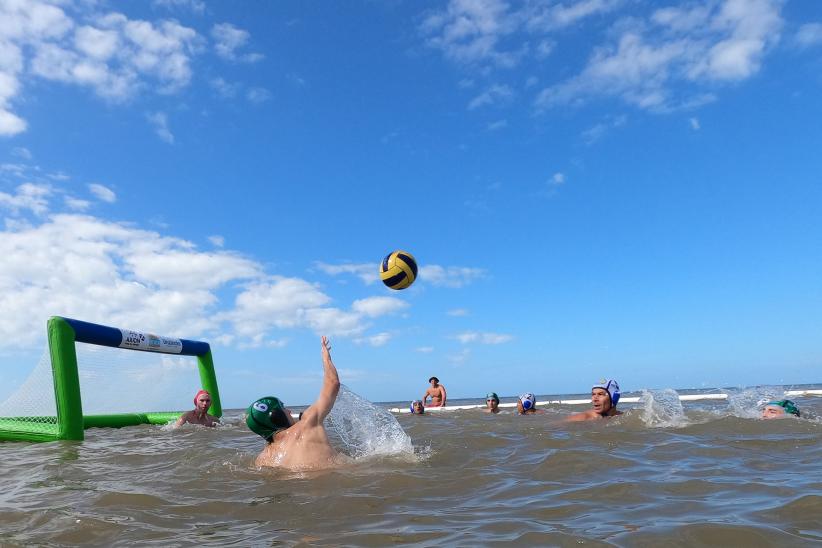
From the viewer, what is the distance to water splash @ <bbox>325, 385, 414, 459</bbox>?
7637 mm

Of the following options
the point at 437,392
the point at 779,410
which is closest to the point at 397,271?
the point at 779,410

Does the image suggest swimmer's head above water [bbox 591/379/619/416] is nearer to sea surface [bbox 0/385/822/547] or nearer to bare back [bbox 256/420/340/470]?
sea surface [bbox 0/385/822/547]

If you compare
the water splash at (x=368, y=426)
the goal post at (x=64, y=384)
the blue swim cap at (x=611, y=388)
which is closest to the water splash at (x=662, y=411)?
the blue swim cap at (x=611, y=388)

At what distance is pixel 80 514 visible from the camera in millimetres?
4520

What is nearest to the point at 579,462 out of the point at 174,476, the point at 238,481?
the point at 238,481

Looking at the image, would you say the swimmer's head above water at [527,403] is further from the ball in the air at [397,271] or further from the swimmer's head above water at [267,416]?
the swimmer's head above water at [267,416]

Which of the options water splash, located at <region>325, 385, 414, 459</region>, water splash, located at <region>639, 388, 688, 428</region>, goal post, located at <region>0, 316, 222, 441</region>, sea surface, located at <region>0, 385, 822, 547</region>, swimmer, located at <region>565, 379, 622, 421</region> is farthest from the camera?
swimmer, located at <region>565, 379, 622, 421</region>

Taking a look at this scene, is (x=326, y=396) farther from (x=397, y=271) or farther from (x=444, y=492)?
(x=397, y=271)

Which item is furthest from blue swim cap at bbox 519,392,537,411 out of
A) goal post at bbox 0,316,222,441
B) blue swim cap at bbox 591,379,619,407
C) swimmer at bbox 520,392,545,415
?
goal post at bbox 0,316,222,441

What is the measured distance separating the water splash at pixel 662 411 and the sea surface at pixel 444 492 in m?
0.97

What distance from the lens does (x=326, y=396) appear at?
20.1ft

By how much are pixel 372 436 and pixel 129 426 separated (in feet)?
30.5

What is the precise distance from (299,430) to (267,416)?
0.38m

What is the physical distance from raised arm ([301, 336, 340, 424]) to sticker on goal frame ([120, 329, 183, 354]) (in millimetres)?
8068
